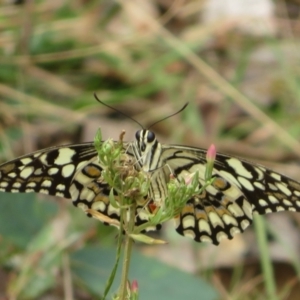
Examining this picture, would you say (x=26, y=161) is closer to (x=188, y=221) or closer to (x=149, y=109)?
(x=188, y=221)

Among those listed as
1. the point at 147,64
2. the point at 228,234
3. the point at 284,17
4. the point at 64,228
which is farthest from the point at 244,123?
the point at 228,234

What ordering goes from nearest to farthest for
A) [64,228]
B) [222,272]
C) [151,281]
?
[151,281] → [64,228] → [222,272]

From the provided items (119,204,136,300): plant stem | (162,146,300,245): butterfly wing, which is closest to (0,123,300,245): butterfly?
(162,146,300,245): butterfly wing

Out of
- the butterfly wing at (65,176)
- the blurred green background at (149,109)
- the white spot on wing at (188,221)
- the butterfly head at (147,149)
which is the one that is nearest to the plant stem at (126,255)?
the butterfly head at (147,149)

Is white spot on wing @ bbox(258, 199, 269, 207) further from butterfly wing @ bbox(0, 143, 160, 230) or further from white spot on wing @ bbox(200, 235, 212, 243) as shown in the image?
butterfly wing @ bbox(0, 143, 160, 230)

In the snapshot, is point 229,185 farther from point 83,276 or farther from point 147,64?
point 147,64

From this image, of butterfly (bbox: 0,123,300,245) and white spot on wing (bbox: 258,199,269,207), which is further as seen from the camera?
white spot on wing (bbox: 258,199,269,207)
